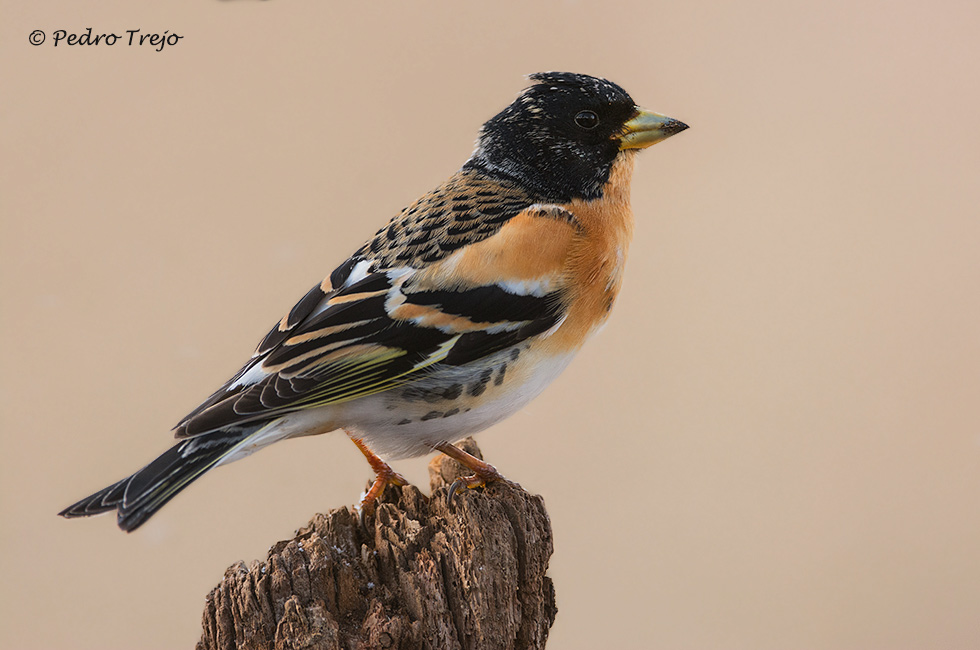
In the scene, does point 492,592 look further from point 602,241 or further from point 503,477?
point 602,241

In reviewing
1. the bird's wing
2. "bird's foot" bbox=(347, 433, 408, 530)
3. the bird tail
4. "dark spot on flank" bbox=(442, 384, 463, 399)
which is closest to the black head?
the bird's wing

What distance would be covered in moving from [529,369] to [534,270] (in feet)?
1.07

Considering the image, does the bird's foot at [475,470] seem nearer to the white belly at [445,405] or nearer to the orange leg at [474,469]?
the orange leg at [474,469]

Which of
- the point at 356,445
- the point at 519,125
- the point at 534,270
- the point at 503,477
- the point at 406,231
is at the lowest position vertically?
the point at 503,477

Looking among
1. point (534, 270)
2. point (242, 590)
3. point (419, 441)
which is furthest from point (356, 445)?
point (534, 270)

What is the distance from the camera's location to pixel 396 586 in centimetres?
268

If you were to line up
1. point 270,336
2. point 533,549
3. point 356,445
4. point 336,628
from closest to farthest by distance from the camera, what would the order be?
point 336,628
point 533,549
point 270,336
point 356,445

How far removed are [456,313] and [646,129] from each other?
3.30 feet

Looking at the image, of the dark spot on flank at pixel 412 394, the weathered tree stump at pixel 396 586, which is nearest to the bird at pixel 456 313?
the dark spot on flank at pixel 412 394

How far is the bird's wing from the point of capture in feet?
8.59

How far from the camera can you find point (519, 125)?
10.5 feet

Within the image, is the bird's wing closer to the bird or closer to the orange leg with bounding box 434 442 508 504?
the bird

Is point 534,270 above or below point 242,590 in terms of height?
above

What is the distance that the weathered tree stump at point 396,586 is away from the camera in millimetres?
2553
